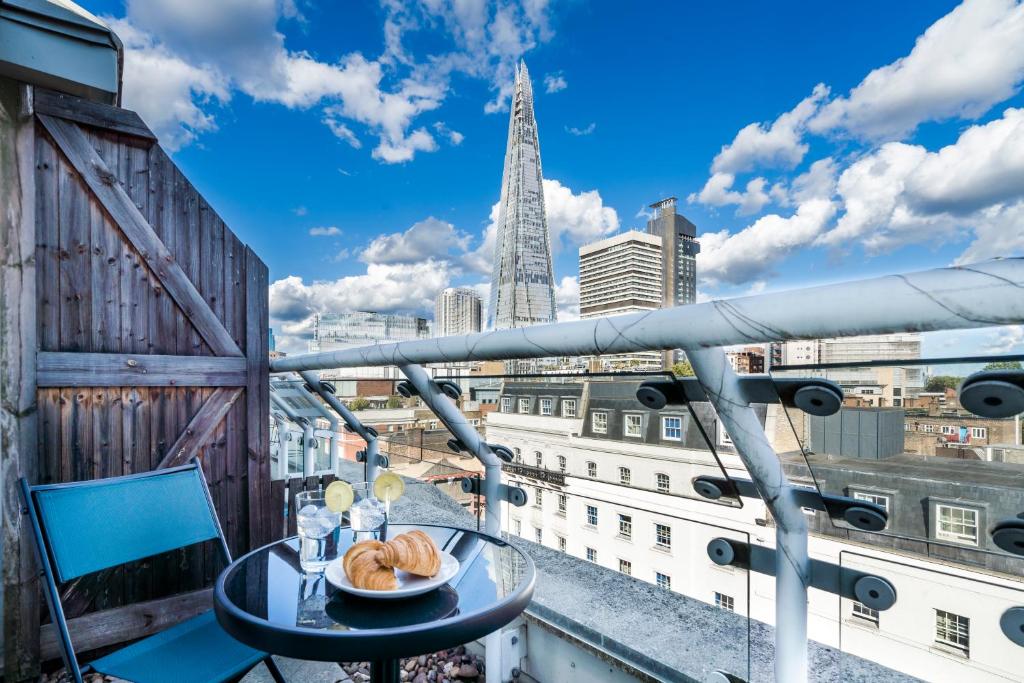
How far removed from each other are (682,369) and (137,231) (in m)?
2.53

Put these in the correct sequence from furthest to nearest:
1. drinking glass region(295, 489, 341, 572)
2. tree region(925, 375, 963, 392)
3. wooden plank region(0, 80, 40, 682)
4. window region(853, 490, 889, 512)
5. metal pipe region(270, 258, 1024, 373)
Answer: wooden plank region(0, 80, 40, 682) < drinking glass region(295, 489, 341, 572) < window region(853, 490, 889, 512) < tree region(925, 375, 963, 392) < metal pipe region(270, 258, 1024, 373)

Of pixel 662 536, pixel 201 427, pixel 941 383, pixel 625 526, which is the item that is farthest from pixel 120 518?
pixel 941 383

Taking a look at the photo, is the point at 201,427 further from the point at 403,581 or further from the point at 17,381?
the point at 403,581

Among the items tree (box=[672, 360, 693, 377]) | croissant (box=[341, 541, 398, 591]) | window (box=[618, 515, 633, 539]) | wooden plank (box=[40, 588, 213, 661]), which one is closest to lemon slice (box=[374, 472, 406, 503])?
croissant (box=[341, 541, 398, 591])

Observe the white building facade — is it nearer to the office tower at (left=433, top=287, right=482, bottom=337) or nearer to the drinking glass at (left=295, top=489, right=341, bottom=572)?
the drinking glass at (left=295, top=489, right=341, bottom=572)

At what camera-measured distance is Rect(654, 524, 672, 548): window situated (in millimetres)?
1502

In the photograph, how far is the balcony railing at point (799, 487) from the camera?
83 cm

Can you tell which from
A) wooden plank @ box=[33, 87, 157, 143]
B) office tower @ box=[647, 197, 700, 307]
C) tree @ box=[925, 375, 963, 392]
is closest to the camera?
tree @ box=[925, 375, 963, 392]

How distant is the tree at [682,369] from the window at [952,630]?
24.9 inches

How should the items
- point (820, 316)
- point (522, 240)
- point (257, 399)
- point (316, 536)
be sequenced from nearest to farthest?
point (820, 316) → point (316, 536) → point (257, 399) → point (522, 240)

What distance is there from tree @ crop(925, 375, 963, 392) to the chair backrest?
2249 mm

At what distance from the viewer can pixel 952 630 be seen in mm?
1011

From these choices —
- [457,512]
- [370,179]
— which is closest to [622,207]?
[370,179]

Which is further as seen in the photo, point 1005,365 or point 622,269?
point 622,269
